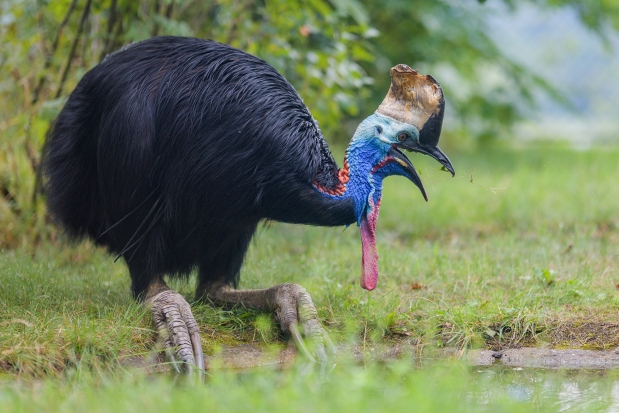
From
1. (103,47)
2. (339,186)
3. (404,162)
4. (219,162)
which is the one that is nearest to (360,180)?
(339,186)

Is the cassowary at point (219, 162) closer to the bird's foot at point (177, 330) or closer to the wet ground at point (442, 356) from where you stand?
the bird's foot at point (177, 330)

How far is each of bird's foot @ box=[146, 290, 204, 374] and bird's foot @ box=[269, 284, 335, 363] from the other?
0.39 m

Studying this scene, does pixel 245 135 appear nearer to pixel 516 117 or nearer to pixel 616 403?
pixel 616 403

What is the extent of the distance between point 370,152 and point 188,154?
29.9 inches

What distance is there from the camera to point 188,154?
3.75 meters

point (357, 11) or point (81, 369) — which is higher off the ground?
point (357, 11)

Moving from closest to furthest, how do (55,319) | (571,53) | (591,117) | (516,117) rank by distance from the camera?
(55,319)
(516,117)
(591,117)
(571,53)

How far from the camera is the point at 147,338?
12.1 ft

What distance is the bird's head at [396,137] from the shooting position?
12.2 feet

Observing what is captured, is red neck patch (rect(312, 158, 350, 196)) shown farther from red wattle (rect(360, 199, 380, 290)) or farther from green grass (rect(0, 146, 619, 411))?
green grass (rect(0, 146, 619, 411))

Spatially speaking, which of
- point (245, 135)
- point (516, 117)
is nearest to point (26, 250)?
point (245, 135)

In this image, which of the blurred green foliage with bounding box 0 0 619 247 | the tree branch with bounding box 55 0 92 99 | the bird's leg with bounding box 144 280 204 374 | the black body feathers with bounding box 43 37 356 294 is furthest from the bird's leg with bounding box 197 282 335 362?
the tree branch with bounding box 55 0 92 99

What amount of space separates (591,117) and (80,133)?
390 inches

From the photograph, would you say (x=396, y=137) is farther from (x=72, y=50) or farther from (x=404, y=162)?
(x=72, y=50)
